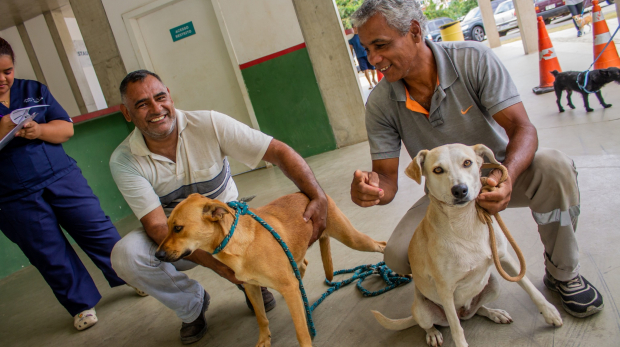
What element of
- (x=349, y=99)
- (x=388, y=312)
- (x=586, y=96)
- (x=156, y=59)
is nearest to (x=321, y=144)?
(x=349, y=99)

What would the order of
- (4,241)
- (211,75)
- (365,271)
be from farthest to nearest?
(211,75) < (4,241) < (365,271)

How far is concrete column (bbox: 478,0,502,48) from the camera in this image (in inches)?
461

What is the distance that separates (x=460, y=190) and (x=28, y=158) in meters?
2.88

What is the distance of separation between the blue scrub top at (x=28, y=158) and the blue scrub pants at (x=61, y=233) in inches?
2.6

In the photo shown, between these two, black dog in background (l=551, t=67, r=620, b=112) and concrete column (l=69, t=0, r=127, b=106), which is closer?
black dog in background (l=551, t=67, r=620, b=112)

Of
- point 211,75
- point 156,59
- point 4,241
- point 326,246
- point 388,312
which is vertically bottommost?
point 388,312

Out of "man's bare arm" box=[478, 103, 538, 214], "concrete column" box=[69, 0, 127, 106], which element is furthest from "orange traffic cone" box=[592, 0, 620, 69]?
"concrete column" box=[69, 0, 127, 106]

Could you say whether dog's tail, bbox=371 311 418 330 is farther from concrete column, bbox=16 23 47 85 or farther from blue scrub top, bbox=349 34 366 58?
concrete column, bbox=16 23 47 85

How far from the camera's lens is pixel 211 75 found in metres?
6.64

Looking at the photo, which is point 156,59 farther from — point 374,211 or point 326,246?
point 326,246

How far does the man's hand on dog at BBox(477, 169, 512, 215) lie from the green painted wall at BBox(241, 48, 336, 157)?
483 cm

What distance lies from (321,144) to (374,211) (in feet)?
9.96

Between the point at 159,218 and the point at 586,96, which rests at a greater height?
the point at 159,218

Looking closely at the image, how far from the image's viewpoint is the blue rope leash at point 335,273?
208cm
